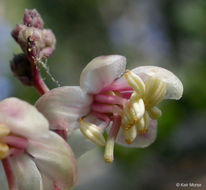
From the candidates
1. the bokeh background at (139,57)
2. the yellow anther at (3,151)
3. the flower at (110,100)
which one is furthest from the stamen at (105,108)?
the bokeh background at (139,57)

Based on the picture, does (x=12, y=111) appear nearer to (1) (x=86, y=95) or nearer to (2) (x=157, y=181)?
(1) (x=86, y=95)

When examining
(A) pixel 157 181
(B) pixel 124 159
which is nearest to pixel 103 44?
(A) pixel 157 181

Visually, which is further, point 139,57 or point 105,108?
point 139,57

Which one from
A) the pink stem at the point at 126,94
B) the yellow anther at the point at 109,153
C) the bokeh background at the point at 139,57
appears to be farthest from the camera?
the bokeh background at the point at 139,57

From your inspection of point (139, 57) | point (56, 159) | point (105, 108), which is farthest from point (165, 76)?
point (139, 57)

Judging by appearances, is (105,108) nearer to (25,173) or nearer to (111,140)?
(111,140)

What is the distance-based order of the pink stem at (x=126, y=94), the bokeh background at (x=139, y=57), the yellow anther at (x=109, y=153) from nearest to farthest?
the yellow anther at (x=109, y=153) < the pink stem at (x=126, y=94) < the bokeh background at (x=139, y=57)

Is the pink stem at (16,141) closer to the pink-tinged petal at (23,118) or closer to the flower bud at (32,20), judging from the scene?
the pink-tinged petal at (23,118)

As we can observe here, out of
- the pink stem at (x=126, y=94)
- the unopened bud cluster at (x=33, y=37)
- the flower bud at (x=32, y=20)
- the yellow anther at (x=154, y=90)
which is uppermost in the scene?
the flower bud at (x=32, y=20)
